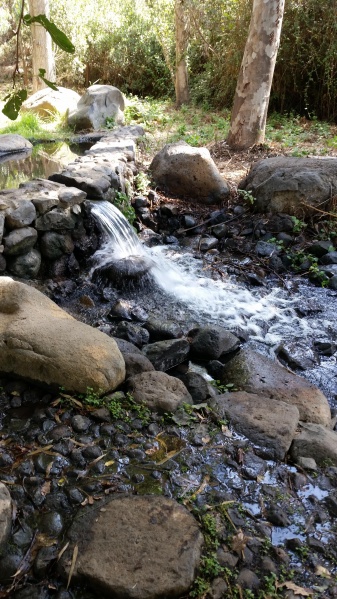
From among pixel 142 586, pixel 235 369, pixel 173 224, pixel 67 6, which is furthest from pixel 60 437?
pixel 67 6

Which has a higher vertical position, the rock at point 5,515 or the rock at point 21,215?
the rock at point 21,215

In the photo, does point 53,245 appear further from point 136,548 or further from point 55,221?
point 136,548

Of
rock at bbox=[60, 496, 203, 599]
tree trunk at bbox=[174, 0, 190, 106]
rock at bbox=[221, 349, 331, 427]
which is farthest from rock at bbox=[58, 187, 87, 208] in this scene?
tree trunk at bbox=[174, 0, 190, 106]

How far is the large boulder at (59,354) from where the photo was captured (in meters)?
3.04

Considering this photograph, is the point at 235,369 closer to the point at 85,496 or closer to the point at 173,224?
the point at 85,496

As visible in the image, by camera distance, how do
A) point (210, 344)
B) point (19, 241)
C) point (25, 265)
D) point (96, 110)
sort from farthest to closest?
point (96, 110) → point (25, 265) → point (19, 241) → point (210, 344)

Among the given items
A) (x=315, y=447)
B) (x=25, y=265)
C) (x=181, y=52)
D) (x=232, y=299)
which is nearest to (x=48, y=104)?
(x=181, y=52)

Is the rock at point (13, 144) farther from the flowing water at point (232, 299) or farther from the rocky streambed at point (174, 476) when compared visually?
the rocky streambed at point (174, 476)

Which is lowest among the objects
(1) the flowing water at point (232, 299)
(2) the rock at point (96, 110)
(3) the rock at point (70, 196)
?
(1) the flowing water at point (232, 299)

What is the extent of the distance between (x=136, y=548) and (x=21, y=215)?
11.3 feet

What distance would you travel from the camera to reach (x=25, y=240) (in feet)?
15.6

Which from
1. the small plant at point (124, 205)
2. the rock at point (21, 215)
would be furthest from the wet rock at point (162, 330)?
the small plant at point (124, 205)

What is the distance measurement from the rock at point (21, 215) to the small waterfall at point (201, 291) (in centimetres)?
88

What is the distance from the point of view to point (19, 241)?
4.69m
